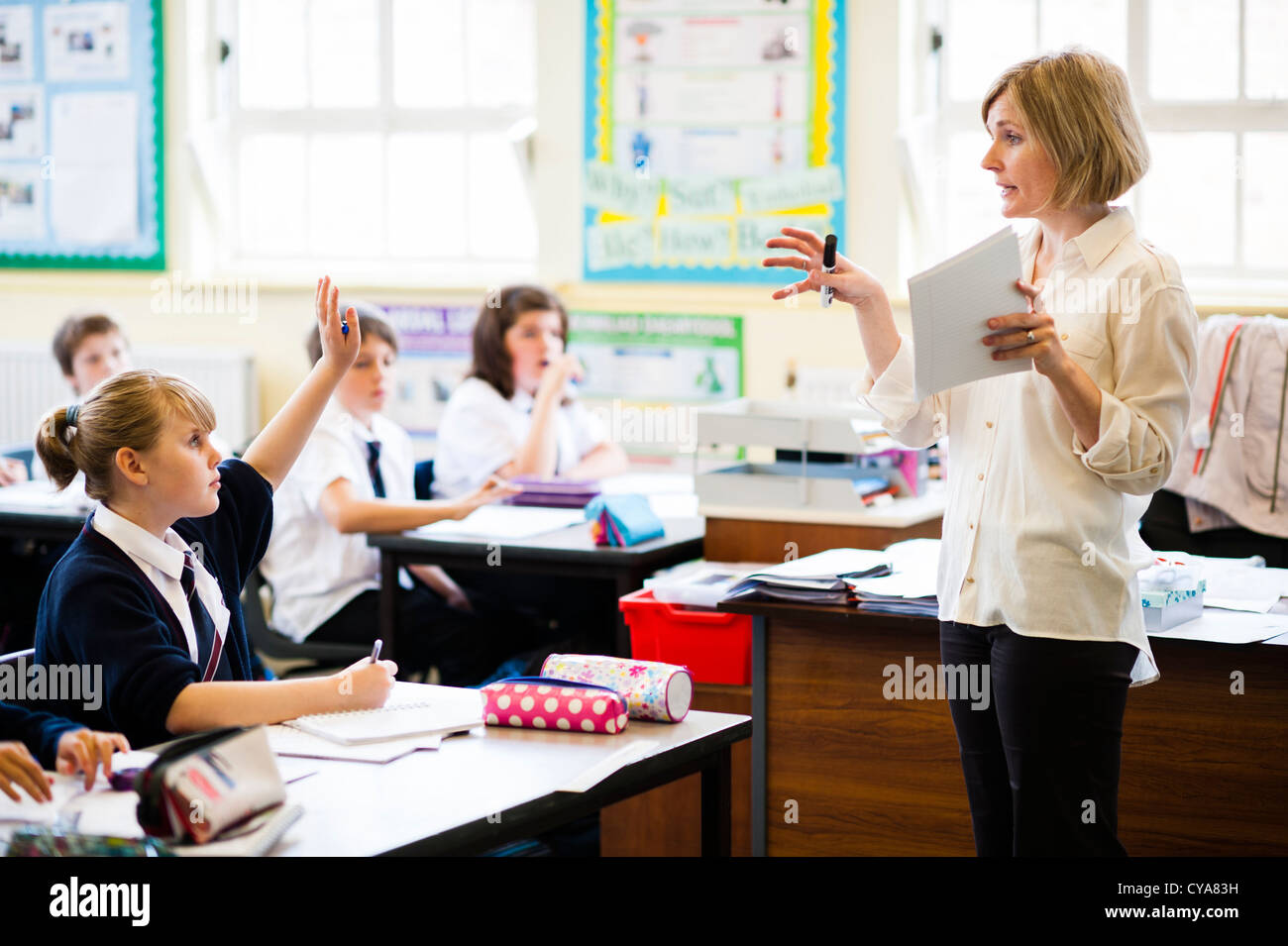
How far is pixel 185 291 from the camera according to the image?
5.51 metres

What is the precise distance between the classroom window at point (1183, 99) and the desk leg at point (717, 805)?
10.5ft

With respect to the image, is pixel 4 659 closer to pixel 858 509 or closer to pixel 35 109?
pixel 858 509

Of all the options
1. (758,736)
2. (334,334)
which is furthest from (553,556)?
(334,334)

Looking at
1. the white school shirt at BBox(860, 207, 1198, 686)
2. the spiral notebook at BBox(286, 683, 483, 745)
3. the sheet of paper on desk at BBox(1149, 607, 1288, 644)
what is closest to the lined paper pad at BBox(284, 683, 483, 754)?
the spiral notebook at BBox(286, 683, 483, 745)

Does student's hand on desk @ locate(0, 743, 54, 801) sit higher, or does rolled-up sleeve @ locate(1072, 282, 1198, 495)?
rolled-up sleeve @ locate(1072, 282, 1198, 495)

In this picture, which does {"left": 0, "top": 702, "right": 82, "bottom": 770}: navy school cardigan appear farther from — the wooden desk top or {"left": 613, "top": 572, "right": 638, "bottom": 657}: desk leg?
{"left": 613, "top": 572, "right": 638, "bottom": 657}: desk leg

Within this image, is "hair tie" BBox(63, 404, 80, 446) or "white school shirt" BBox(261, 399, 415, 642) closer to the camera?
"hair tie" BBox(63, 404, 80, 446)

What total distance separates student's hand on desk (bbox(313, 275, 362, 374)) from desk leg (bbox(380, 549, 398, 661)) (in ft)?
4.25

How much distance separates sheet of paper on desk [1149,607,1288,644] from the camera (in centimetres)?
224

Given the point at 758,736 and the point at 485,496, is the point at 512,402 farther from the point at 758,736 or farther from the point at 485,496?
the point at 758,736

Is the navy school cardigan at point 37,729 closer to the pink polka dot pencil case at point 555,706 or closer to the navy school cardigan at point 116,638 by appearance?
the navy school cardigan at point 116,638

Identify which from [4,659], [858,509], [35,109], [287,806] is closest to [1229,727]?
[858,509]
